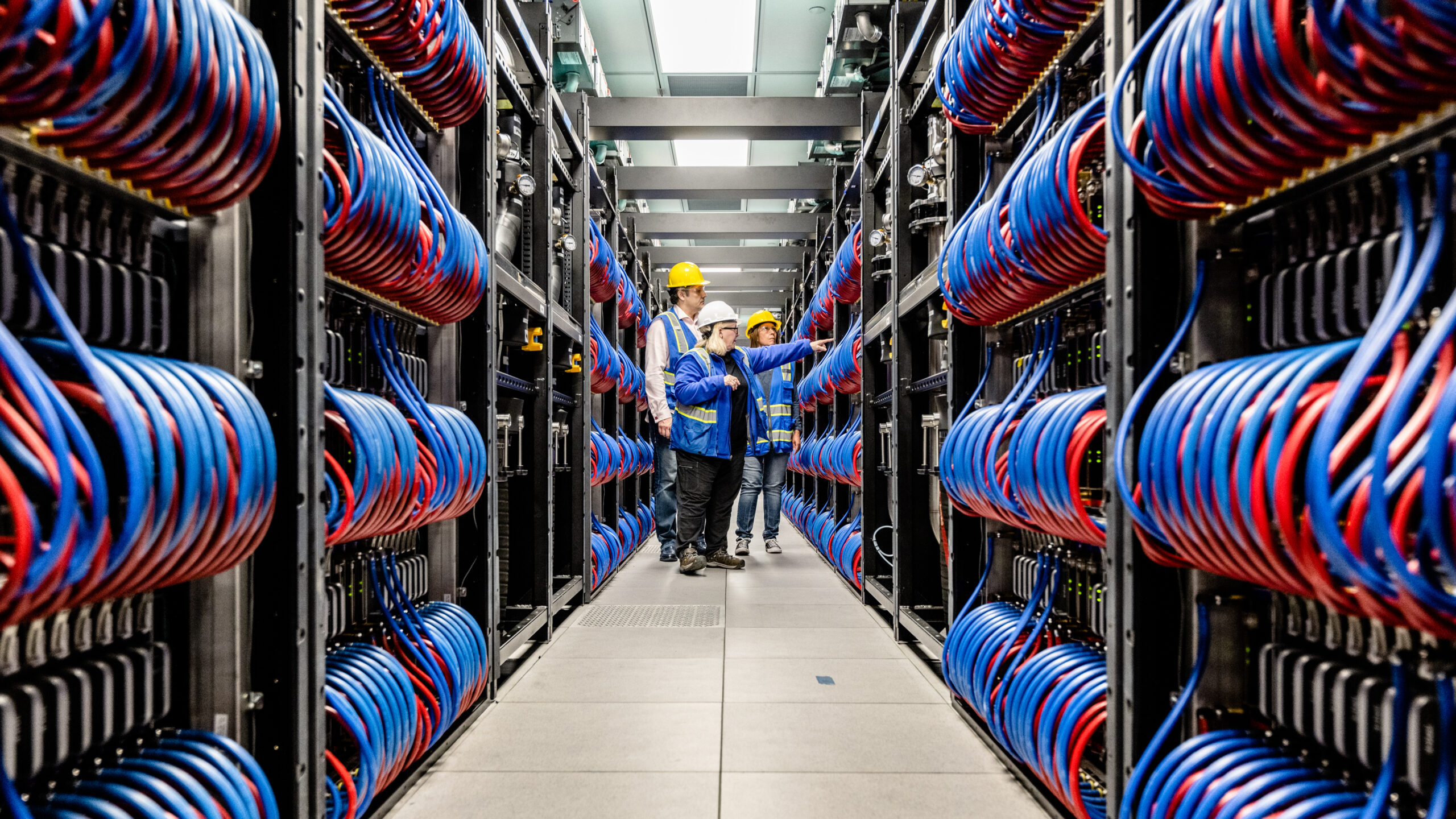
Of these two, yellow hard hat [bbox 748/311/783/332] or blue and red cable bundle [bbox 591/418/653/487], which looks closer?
blue and red cable bundle [bbox 591/418/653/487]

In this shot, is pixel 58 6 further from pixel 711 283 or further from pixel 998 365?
pixel 711 283

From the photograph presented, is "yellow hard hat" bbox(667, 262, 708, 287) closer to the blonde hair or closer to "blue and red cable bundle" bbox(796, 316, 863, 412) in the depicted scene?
the blonde hair

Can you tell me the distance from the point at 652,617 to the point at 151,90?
3181 mm

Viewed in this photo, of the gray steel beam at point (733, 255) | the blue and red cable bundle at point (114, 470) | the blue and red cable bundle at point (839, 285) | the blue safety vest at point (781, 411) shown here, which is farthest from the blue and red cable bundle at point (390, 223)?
the gray steel beam at point (733, 255)

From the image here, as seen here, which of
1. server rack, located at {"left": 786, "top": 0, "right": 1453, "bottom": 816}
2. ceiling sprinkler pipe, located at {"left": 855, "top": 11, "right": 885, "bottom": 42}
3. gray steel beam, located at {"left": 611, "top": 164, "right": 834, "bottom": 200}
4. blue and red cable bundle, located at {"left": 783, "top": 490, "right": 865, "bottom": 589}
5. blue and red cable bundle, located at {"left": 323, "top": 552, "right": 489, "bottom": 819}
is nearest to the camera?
server rack, located at {"left": 786, "top": 0, "right": 1453, "bottom": 816}

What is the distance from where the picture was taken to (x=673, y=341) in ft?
18.4

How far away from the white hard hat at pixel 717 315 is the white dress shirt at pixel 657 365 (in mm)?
124

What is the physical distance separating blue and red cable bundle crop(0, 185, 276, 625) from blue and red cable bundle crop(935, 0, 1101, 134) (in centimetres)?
182

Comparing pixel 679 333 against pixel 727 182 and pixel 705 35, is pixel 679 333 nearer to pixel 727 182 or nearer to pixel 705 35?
pixel 727 182

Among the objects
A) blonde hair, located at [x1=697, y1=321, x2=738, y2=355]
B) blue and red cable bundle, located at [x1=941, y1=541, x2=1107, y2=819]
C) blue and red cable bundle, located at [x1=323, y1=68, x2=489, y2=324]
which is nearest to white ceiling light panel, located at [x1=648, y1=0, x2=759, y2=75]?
blonde hair, located at [x1=697, y1=321, x2=738, y2=355]

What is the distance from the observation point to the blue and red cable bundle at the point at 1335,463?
0.83m

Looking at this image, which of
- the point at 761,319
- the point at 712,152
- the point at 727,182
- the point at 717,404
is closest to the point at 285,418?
the point at 717,404

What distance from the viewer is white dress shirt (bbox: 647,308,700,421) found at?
5.58 metres

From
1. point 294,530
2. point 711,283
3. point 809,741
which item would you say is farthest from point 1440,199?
point 711,283
